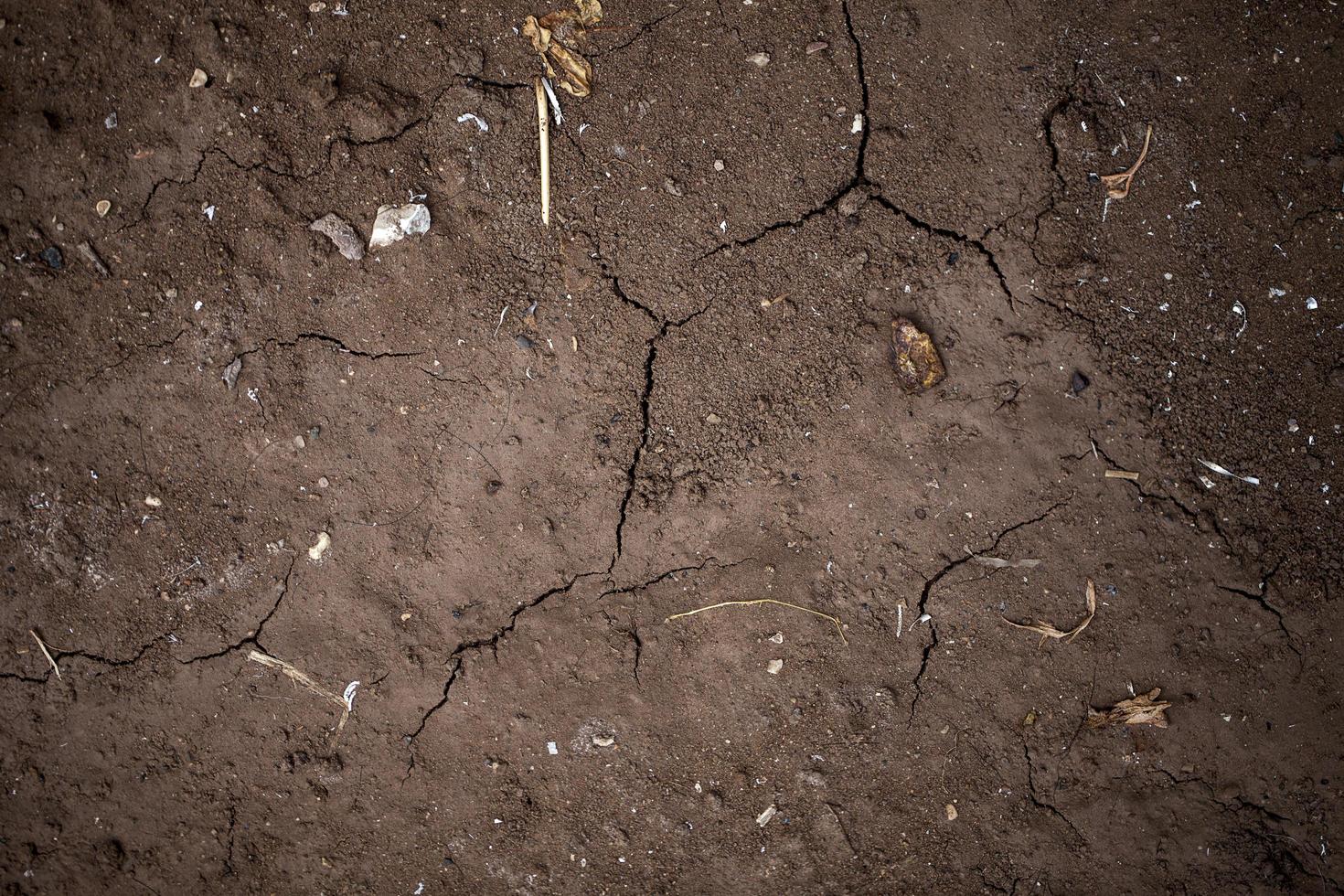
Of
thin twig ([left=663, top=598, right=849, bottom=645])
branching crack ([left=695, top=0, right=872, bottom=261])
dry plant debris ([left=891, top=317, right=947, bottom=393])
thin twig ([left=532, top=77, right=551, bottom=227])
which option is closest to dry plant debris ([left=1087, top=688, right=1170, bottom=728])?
thin twig ([left=663, top=598, right=849, bottom=645])

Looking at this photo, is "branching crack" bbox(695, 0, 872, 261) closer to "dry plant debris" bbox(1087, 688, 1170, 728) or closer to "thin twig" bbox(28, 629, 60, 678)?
"dry plant debris" bbox(1087, 688, 1170, 728)

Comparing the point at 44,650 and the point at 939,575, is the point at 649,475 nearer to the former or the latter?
the point at 939,575

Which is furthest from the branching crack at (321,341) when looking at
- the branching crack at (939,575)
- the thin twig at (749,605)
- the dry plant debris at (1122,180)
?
the dry plant debris at (1122,180)

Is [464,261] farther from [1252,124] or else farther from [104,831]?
[1252,124]

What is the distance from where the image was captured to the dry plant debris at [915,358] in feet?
8.85

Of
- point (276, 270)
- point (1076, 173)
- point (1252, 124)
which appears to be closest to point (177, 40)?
point (276, 270)

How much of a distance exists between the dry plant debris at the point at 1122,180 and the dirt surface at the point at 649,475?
48 mm

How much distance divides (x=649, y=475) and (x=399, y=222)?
4.51 feet

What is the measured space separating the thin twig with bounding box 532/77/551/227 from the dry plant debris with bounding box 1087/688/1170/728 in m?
2.91

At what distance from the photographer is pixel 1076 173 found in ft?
9.11

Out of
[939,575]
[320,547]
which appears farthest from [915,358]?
[320,547]

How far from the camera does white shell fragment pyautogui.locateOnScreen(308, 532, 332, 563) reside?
271cm

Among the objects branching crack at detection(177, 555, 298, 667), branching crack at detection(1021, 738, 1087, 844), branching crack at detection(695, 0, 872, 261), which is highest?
branching crack at detection(695, 0, 872, 261)

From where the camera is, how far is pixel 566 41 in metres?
2.74
